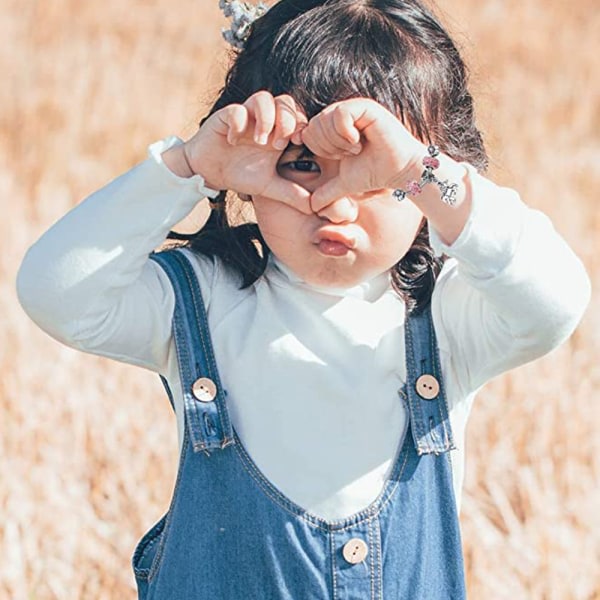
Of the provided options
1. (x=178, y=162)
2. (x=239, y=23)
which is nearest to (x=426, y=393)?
(x=178, y=162)

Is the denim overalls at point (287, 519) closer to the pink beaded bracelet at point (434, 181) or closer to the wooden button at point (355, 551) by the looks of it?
the wooden button at point (355, 551)

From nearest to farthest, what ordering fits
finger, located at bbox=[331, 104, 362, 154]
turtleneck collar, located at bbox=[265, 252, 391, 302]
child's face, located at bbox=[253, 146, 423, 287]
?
1. finger, located at bbox=[331, 104, 362, 154]
2. child's face, located at bbox=[253, 146, 423, 287]
3. turtleneck collar, located at bbox=[265, 252, 391, 302]

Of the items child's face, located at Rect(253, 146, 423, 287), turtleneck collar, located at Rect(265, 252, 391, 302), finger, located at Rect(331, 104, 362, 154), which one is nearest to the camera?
finger, located at Rect(331, 104, 362, 154)

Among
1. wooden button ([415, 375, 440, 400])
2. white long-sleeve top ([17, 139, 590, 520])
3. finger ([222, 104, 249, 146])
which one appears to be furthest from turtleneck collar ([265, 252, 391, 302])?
finger ([222, 104, 249, 146])

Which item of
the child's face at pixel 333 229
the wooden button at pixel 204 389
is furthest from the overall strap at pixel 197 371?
the child's face at pixel 333 229

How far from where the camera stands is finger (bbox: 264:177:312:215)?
1557 millimetres

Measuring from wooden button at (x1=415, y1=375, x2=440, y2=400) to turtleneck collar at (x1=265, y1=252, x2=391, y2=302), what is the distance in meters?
0.11

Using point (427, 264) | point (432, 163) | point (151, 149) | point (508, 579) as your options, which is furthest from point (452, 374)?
point (508, 579)

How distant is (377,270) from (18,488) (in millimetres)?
1119

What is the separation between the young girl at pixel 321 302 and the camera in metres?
1.53

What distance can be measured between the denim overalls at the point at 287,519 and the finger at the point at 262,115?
0.23 m

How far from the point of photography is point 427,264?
68.7 inches

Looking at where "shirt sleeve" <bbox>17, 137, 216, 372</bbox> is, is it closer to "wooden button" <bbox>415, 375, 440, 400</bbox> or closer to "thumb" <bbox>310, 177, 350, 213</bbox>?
"thumb" <bbox>310, 177, 350, 213</bbox>

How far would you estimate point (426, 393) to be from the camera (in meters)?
1.66
